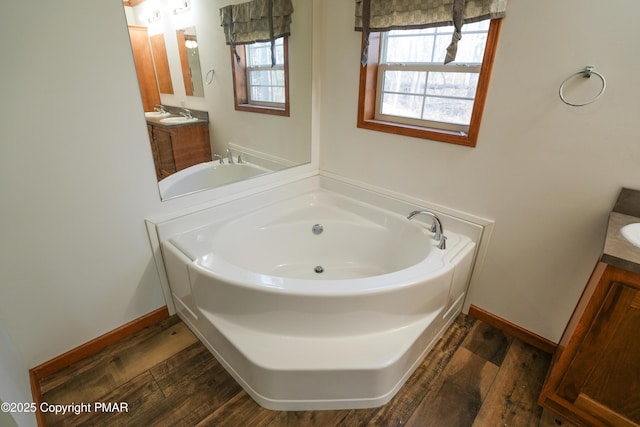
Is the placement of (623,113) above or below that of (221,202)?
above

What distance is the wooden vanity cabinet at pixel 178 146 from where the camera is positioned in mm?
1604

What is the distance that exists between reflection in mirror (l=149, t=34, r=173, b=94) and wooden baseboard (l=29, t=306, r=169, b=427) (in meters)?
1.28

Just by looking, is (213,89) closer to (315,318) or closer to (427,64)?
(427,64)

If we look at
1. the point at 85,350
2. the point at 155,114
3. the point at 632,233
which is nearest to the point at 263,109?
the point at 155,114

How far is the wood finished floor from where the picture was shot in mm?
1374

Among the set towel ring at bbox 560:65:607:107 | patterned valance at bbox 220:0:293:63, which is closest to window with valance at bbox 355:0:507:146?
towel ring at bbox 560:65:607:107

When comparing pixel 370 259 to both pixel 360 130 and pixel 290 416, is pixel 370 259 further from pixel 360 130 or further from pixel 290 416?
pixel 290 416

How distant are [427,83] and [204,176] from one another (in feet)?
4.79

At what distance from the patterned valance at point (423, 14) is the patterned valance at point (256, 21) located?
533 mm

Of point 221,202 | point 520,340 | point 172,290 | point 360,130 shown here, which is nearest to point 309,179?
point 360,130

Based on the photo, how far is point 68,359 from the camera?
160cm

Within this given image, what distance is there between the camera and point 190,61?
1691mm

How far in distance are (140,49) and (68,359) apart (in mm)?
1609

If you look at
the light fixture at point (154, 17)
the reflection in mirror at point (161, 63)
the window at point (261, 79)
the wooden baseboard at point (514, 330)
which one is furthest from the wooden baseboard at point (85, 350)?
the wooden baseboard at point (514, 330)
